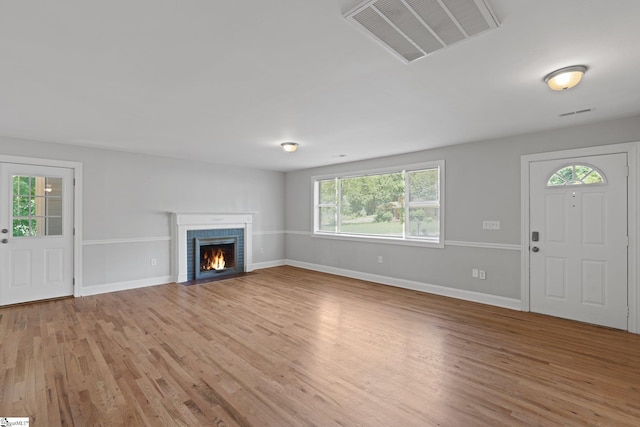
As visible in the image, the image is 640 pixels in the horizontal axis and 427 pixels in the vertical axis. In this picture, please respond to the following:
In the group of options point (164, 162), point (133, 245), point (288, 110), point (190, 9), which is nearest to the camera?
point (190, 9)

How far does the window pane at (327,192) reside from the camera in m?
6.90

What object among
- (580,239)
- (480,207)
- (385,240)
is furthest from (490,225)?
(385,240)

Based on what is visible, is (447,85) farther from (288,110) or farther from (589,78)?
(288,110)

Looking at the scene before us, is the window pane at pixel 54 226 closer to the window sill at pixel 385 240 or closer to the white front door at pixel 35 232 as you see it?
the white front door at pixel 35 232

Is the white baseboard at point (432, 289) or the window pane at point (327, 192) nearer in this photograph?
the white baseboard at point (432, 289)

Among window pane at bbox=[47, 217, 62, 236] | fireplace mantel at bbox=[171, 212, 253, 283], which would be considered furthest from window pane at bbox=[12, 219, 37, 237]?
fireplace mantel at bbox=[171, 212, 253, 283]

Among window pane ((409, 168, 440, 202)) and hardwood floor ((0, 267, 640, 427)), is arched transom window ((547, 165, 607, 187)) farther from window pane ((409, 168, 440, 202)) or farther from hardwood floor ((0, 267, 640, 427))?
hardwood floor ((0, 267, 640, 427))

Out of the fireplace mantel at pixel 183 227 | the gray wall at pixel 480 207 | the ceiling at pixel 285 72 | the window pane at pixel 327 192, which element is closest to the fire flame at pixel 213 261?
the fireplace mantel at pixel 183 227

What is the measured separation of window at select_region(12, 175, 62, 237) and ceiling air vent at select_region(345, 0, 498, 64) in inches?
212

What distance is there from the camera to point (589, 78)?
8.02ft

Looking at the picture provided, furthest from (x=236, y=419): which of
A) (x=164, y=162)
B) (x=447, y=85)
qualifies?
(x=164, y=162)

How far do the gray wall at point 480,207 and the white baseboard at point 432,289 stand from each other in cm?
6

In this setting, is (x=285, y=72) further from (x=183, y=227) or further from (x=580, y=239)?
(x=183, y=227)

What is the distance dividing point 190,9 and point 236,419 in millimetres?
2495
